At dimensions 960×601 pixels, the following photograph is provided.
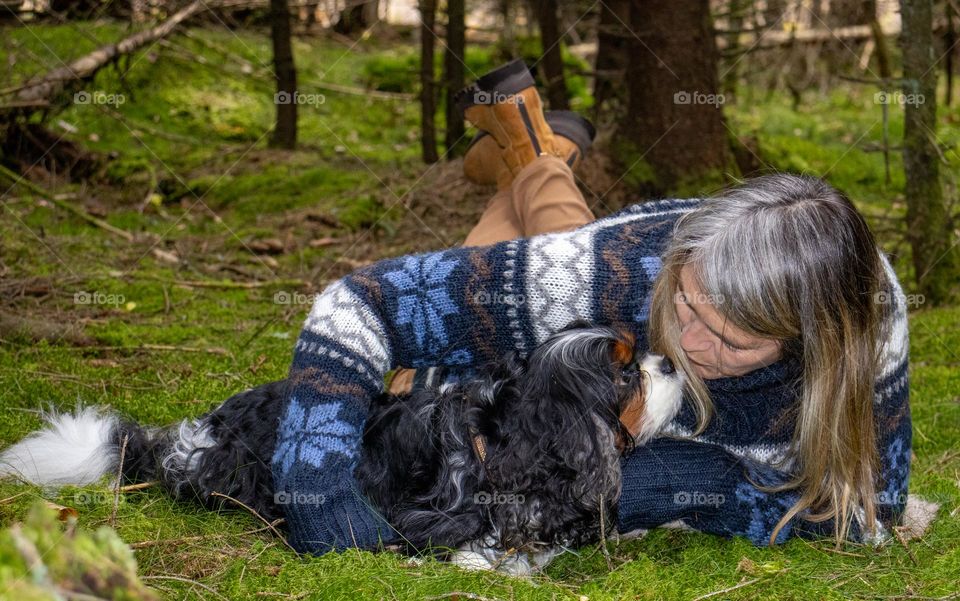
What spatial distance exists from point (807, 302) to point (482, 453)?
1.19 m

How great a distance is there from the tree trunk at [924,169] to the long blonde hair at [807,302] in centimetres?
311

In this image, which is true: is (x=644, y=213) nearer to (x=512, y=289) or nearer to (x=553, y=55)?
(x=512, y=289)

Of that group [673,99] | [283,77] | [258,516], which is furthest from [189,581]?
[283,77]

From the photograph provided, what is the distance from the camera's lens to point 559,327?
326cm

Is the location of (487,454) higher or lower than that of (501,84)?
lower

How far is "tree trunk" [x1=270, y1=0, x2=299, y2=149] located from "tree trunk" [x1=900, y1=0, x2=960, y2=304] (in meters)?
5.09

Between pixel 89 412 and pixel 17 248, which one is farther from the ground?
pixel 17 248

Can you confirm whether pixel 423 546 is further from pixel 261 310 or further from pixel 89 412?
pixel 261 310

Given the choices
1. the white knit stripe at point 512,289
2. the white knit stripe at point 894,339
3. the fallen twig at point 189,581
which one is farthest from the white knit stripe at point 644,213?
the fallen twig at point 189,581

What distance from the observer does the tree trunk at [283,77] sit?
8.03 m

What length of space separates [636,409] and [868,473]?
875mm

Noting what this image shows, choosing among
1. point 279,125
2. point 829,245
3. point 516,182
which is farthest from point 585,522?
point 279,125

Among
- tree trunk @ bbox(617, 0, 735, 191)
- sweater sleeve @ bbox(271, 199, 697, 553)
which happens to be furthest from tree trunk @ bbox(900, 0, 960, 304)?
sweater sleeve @ bbox(271, 199, 697, 553)

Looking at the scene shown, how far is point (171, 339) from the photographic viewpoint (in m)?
4.97
